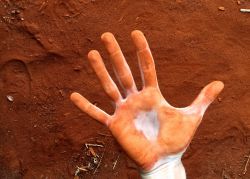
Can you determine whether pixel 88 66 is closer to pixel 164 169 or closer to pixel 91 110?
pixel 91 110

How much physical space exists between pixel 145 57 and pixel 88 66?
1194mm

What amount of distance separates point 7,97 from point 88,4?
839mm

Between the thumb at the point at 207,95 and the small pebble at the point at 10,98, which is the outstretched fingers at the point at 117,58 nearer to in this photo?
the thumb at the point at 207,95

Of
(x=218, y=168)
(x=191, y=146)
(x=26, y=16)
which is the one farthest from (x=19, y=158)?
(x=218, y=168)

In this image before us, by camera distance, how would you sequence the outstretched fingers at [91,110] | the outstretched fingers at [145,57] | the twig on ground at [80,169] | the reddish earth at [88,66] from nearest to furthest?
the outstretched fingers at [145,57] → the outstretched fingers at [91,110] → the reddish earth at [88,66] → the twig on ground at [80,169]

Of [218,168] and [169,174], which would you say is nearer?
[169,174]

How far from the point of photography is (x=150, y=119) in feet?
6.75

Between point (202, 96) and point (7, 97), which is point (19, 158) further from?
point (202, 96)

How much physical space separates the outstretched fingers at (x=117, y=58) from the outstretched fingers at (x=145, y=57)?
0.23 ft

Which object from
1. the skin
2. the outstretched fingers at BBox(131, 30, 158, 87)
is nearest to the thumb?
the skin

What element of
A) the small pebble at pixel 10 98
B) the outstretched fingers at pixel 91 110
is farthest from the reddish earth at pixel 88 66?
the outstretched fingers at pixel 91 110

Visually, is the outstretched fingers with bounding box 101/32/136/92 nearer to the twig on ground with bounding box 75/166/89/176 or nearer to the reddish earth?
the reddish earth

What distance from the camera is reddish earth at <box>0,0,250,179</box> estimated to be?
310cm

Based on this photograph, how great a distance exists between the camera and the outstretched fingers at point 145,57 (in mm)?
1937
